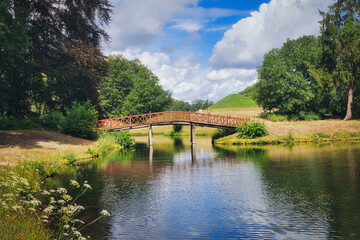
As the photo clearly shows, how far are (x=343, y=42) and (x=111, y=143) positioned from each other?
31.6m

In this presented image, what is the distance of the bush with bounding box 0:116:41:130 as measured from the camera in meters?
26.8

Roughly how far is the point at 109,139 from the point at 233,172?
1850 cm

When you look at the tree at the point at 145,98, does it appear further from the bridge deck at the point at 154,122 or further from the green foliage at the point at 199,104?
the green foliage at the point at 199,104

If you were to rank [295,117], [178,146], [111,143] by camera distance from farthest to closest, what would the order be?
[295,117], [178,146], [111,143]

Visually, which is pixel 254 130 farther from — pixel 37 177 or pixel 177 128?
pixel 37 177

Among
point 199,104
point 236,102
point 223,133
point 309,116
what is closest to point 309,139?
point 223,133

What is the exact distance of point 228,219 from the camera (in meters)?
9.09

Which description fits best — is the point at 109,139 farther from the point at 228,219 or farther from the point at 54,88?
the point at 228,219

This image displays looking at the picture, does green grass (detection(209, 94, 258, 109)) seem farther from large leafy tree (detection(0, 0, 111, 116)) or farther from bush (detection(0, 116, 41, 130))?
bush (detection(0, 116, 41, 130))

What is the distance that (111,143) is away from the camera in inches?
1240

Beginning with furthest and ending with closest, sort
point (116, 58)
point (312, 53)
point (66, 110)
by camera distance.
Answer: point (116, 58) < point (312, 53) < point (66, 110)

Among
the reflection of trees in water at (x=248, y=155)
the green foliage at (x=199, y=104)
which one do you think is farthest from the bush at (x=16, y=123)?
the green foliage at (x=199, y=104)

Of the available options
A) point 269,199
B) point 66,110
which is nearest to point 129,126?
point 66,110

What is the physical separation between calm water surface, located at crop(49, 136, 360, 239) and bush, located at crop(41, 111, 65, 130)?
13.1m
